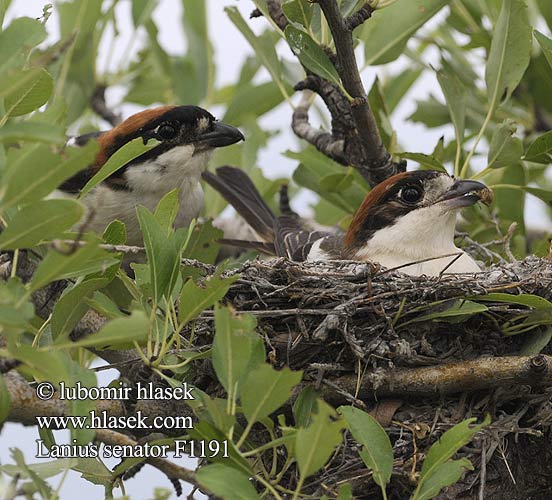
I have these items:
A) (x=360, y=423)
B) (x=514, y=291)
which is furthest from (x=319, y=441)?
(x=514, y=291)

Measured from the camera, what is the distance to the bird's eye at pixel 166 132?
536 centimetres

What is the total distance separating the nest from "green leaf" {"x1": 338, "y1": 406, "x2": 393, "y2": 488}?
68 cm

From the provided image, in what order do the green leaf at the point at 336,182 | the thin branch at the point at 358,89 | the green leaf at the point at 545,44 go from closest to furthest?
the thin branch at the point at 358,89 → the green leaf at the point at 545,44 → the green leaf at the point at 336,182

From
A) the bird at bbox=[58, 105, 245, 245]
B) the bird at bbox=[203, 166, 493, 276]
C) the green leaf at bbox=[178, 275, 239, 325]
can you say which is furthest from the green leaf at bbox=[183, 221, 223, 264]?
the green leaf at bbox=[178, 275, 239, 325]

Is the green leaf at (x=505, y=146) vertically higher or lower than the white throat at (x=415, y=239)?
higher

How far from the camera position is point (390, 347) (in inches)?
148

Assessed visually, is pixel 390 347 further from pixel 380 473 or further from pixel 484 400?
pixel 380 473

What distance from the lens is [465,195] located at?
184 inches

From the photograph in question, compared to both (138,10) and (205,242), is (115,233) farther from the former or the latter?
(138,10)

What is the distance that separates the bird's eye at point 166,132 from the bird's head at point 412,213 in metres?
1.17

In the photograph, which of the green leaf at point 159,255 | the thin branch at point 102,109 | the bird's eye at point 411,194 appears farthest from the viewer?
the thin branch at point 102,109

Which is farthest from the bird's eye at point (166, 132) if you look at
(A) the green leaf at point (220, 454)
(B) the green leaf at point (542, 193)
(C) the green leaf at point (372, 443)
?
(C) the green leaf at point (372, 443)

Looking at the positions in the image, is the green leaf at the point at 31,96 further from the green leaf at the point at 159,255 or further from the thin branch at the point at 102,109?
the thin branch at the point at 102,109

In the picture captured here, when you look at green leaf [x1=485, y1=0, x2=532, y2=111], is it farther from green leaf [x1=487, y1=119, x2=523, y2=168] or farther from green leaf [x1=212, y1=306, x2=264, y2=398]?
green leaf [x1=212, y1=306, x2=264, y2=398]
